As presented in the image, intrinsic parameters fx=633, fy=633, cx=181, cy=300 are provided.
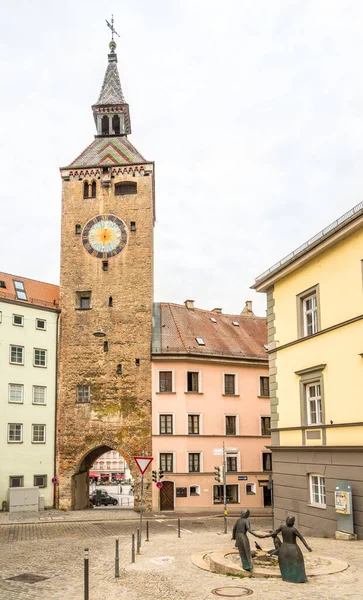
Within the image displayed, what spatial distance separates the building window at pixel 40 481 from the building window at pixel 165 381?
376 inches

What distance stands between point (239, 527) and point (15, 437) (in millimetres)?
29007

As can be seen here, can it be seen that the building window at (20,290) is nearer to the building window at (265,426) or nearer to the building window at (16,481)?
the building window at (16,481)

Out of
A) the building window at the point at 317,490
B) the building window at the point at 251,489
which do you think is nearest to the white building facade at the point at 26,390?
the building window at the point at 251,489

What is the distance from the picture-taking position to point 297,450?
22969 millimetres

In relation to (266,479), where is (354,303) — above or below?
above

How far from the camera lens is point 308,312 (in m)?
23.5

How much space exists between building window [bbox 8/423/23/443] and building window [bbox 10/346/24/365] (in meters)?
3.99

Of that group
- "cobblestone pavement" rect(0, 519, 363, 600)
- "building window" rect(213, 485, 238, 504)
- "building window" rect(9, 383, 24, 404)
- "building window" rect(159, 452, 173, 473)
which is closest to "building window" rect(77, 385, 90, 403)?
"building window" rect(9, 383, 24, 404)

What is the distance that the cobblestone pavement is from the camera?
→ 1284 cm

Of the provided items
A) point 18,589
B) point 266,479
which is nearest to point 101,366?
point 266,479

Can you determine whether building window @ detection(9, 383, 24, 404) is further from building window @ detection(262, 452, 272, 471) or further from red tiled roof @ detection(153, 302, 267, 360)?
building window @ detection(262, 452, 272, 471)

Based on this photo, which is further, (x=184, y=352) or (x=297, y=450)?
(x=184, y=352)

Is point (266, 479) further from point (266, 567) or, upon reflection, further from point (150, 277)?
point (266, 567)

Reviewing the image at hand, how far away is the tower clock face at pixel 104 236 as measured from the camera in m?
45.2
